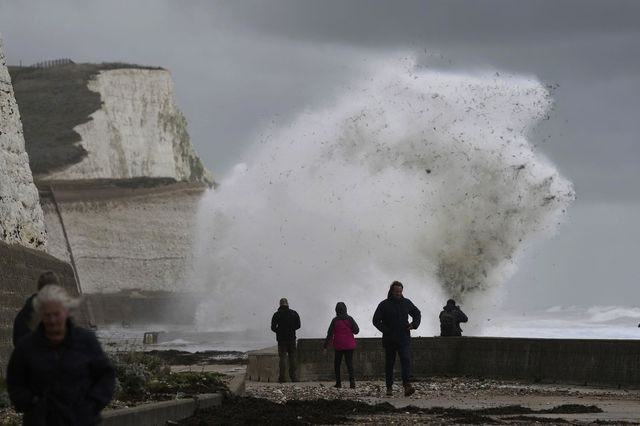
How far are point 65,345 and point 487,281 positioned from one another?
160ft

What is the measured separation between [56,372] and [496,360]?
16468 millimetres

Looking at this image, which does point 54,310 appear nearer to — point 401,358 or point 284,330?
point 401,358

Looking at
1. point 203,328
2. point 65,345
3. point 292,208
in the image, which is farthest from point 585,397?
point 203,328

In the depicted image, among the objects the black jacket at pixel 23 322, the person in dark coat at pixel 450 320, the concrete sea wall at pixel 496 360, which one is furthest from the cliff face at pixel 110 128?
the black jacket at pixel 23 322

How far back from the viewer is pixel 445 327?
25172 mm

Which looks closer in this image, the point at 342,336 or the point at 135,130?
the point at 342,336

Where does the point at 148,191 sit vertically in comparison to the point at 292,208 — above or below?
above

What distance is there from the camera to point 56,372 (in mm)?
6879

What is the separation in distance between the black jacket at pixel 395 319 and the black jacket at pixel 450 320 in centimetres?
656

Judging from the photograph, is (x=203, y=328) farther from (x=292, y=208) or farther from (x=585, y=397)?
(x=585, y=397)

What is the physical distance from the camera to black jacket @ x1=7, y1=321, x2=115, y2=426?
6875 millimetres

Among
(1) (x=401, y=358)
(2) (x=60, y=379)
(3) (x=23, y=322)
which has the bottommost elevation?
(2) (x=60, y=379)

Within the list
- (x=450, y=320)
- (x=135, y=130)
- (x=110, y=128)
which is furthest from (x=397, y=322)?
(x=135, y=130)

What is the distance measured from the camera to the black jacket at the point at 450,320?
2509cm
